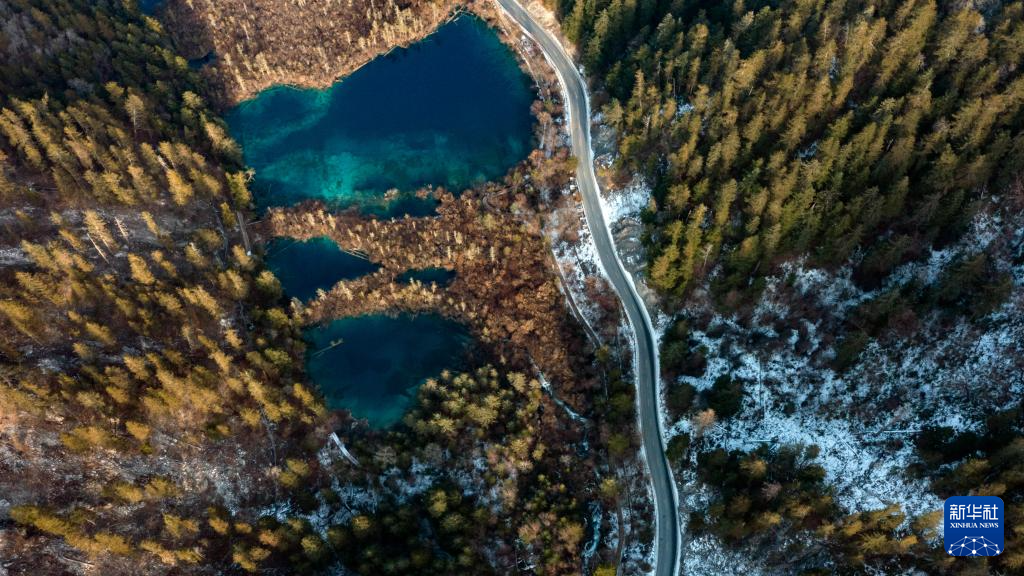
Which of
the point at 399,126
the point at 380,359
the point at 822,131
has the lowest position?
the point at 380,359

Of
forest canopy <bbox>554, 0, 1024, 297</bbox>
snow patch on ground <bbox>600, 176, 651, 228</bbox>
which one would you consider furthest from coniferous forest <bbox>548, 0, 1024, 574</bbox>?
snow patch on ground <bbox>600, 176, 651, 228</bbox>

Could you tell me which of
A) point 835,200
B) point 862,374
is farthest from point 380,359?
point 835,200

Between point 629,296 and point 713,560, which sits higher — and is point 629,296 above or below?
above

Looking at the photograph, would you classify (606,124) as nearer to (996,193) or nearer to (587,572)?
(996,193)

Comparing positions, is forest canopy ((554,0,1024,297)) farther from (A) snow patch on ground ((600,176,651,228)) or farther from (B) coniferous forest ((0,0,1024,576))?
(A) snow patch on ground ((600,176,651,228))

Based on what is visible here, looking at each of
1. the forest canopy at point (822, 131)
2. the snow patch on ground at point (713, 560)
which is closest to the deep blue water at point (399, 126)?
the forest canopy at point (822, 131)

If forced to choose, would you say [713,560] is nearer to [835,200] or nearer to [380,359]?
[835,200]
